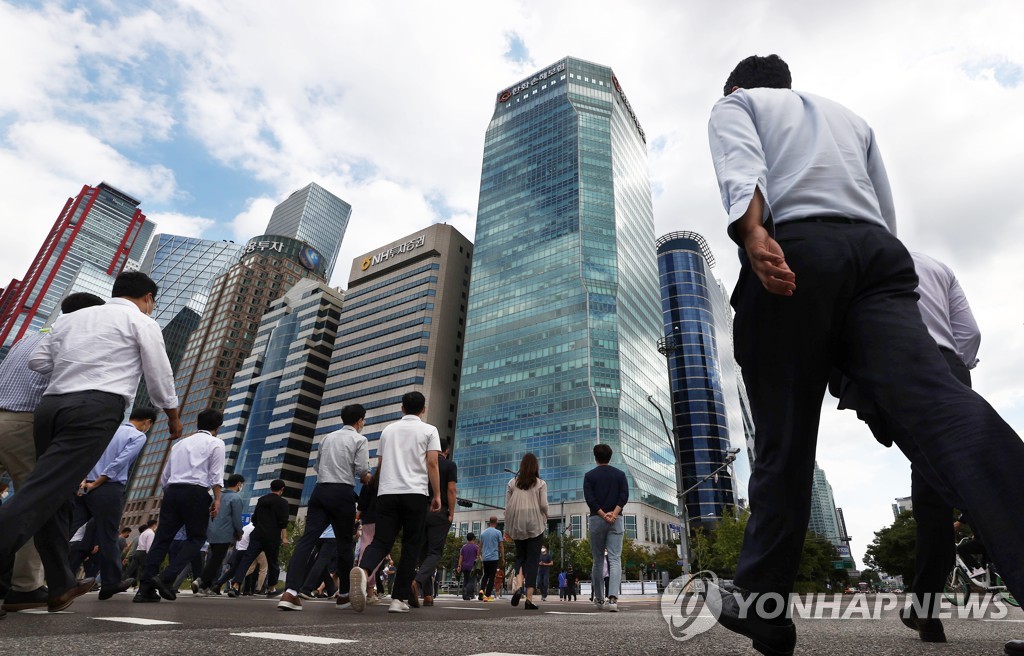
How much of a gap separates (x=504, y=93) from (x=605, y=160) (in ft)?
105

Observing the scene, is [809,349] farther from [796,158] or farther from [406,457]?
[406,457]

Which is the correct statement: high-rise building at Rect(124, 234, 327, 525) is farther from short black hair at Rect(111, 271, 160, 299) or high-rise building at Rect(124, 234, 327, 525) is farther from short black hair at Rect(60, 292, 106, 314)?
short black hair at Rect(111, 271, 160, 299)

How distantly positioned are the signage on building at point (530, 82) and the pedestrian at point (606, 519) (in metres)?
109

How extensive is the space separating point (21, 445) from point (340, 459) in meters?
2.76

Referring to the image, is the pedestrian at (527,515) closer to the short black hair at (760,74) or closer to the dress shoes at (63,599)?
the dress shoes at (63,599)

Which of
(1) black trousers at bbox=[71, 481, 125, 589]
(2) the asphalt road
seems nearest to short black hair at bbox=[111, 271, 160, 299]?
(2) the asphalt road

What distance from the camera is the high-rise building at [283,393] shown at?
95.2 meters

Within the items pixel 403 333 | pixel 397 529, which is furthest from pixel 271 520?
pixel 403 333

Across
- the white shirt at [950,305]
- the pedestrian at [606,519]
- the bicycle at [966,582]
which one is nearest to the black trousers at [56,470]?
the white shirt at [950,305]

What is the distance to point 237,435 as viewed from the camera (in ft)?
341

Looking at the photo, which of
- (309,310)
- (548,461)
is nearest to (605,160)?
(548,461)

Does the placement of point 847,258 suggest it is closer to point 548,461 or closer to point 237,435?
point 548,461

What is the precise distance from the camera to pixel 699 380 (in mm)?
105188

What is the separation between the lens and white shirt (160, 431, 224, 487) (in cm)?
600
